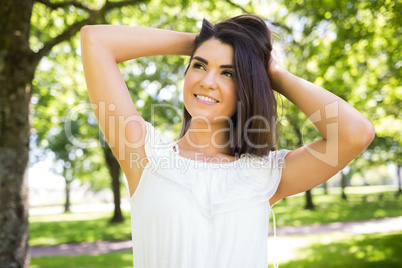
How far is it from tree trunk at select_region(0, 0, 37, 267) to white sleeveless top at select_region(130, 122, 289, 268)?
3244 mm

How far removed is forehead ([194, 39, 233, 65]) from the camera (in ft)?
6.12

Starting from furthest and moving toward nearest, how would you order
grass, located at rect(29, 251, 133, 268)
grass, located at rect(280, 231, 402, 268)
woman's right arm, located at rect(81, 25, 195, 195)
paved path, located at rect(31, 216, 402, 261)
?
1. paved path, located at rect(31, 216, 402, 261)
2. grass, located at rect(29, 251, 133, 268)
3. grass, located at rect(280, 231, 402, 268)
4. woman's right arm, located at rect(81, 25, 195, 195)

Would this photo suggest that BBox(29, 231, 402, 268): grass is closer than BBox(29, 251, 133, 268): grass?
Yes

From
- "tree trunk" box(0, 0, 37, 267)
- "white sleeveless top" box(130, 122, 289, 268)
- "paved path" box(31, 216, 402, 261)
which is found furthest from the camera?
"paved path" box(31, 216, 402, 261)

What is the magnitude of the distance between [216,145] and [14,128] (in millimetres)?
3391

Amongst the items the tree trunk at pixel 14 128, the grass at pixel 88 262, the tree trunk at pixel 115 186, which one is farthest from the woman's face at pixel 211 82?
the tree trunk at pixel 115 186

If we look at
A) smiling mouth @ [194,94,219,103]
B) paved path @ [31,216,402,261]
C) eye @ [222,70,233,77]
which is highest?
eye @ [222,70,233,77]

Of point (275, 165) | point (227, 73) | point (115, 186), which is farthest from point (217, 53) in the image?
point (115, 186)

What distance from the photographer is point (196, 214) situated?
167 cm

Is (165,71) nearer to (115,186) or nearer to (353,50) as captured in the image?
(353,50)

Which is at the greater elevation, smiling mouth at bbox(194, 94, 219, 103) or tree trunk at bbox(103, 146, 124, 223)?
smiling mouth at bbox(194, 94, 219, 103)

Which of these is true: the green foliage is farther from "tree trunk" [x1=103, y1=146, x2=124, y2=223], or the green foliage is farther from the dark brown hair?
"tree trunk" [x1=103, y1=146, x2=124, y2=223]

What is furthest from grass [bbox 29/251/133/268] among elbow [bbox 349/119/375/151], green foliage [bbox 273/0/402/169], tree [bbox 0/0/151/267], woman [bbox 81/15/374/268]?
elbow [bbox 349/119/375/151]

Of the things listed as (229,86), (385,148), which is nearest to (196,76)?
(229,86)
